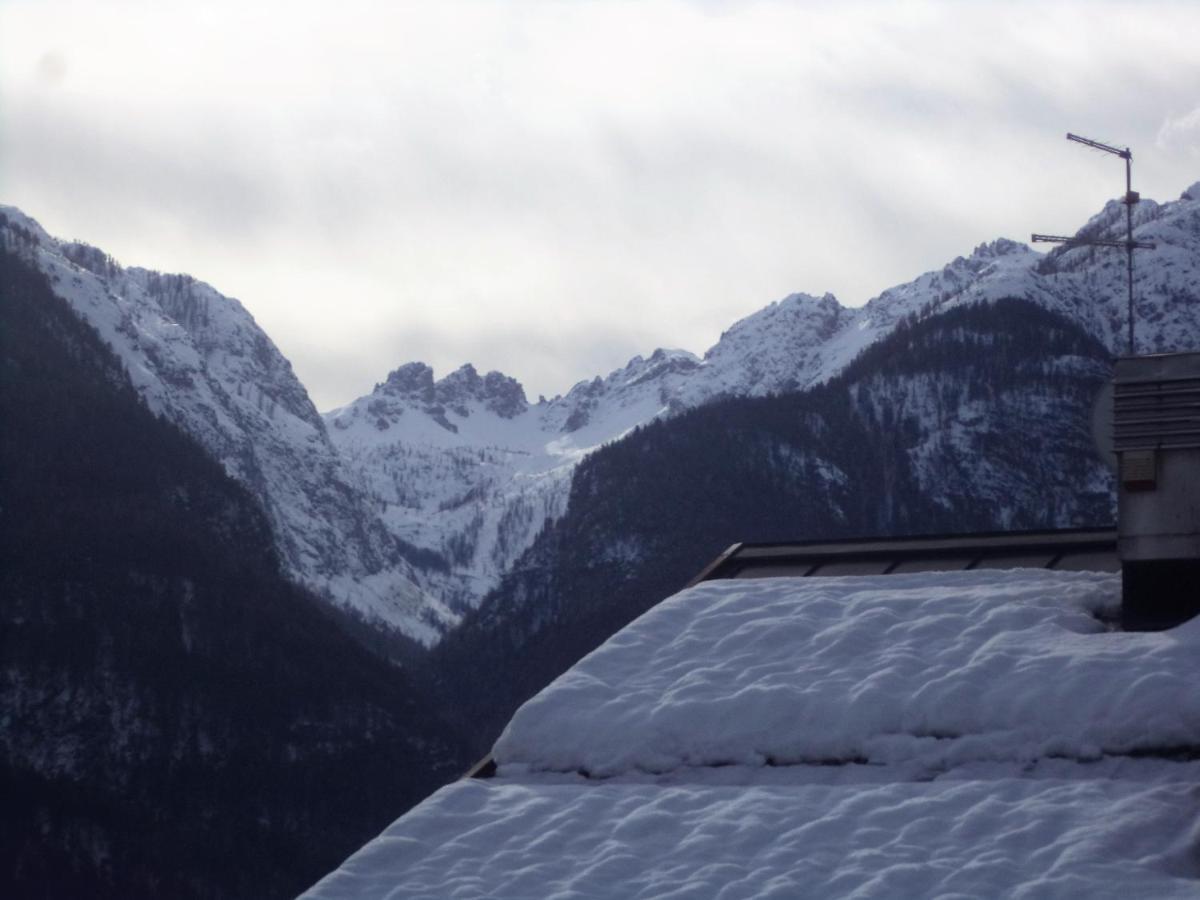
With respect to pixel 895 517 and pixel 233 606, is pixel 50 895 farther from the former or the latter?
pixel 895 517

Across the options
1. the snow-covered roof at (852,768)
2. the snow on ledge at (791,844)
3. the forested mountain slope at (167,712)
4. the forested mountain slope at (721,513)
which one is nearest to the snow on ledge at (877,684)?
the snow-covered roof at (852,768)

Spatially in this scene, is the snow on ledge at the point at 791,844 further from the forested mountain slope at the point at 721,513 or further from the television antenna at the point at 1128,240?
the forested mountain slope at the point at 721,513

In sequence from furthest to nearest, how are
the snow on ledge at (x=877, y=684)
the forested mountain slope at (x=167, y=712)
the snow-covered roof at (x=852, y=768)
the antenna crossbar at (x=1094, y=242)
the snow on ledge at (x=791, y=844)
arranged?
the forested mountain slope at (x=167, y=712) < the antenna crossbar at (x=1094, y=242) < the snow on ledge at (x=877, y=684) < the snow-covered roof at (x=852, y=768) < the snow on ledge at (x=791, y=844)

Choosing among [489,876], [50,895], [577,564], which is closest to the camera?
[489,876]

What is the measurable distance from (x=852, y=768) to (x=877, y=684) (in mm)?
896

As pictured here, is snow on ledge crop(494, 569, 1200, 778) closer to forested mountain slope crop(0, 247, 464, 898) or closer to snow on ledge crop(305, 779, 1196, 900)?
snow on ledge crop(305, 779, 1196, 900)

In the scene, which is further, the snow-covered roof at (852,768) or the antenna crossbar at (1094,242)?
the antenna crossbar at (1094,242)

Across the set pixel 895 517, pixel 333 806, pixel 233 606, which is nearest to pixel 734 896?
pixel 333 806

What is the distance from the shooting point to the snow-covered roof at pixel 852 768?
1203 centimetres

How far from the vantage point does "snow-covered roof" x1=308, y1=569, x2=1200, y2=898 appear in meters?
12.0

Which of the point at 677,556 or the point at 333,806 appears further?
the point at 677,556

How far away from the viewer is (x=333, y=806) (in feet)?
524

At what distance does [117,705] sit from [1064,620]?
151 meters

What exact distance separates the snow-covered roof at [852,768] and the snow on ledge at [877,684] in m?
0.02
